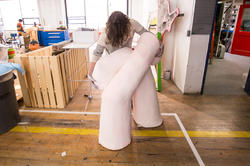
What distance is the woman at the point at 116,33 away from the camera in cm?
180

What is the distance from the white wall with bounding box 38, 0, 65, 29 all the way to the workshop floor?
336 inches

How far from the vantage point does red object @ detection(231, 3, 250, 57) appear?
22.5 feet

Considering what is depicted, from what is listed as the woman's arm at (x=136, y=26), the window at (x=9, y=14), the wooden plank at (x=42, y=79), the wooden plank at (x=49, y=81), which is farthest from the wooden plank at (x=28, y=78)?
the window at (x=9, y=14)

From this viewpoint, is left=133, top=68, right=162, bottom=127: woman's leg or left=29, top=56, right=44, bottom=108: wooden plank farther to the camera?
left=29, top=56, right=44, bottom=108: wooden plank

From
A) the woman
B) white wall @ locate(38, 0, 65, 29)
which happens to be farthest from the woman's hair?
white wall @ locate(38, 0, 65, 29)

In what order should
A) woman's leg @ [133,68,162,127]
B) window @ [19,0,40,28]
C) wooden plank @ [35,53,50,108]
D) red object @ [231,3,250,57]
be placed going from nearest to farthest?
1. woman's leg @ [133,68,162,127]
2. wooden plank @ [35,53,50,108]
3. red object @ [231,3,250,57]
4. window @ [19,0,40,28]

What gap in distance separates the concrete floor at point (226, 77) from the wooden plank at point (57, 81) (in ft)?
9.40

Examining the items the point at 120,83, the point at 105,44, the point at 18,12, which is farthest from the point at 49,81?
the point at 18,12

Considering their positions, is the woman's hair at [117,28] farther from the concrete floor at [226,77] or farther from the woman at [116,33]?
the concrete floor at [226,77]

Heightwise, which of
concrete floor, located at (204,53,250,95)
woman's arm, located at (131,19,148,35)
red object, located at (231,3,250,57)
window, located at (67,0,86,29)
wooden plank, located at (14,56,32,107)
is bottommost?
concrete floor, located at (204,53,250,95)

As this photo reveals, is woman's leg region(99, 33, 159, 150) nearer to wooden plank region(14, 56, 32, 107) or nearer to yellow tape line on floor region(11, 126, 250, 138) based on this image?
yellow tape line on floor region(11, 126, 250, 138)

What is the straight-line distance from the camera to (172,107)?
3.01 m

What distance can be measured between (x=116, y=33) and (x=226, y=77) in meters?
4.00

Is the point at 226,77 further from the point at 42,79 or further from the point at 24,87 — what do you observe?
the point at 24,87
